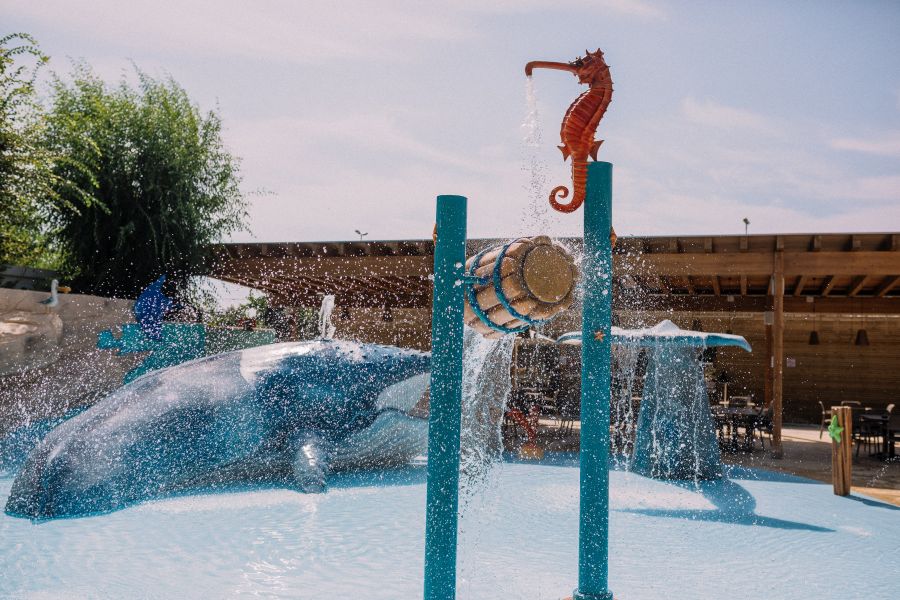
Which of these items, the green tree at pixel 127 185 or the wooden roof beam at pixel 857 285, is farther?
the green tree at pixel 127 185

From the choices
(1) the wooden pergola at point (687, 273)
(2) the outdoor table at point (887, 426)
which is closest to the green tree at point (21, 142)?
(1) the wooden pergola at point (687, 273)

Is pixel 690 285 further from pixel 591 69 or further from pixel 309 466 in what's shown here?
pixel 591 69

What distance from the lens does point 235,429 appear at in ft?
28.3

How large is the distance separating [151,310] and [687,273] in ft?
33.2

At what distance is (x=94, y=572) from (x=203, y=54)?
7.06 m

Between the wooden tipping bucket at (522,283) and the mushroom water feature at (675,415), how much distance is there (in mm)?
7011

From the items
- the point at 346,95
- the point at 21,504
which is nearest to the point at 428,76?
the point at 346,95

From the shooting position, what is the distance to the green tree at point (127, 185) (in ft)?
47.7

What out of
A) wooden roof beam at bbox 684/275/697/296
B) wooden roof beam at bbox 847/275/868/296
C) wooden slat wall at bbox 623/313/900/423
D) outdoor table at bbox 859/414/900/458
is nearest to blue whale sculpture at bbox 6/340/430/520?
wooden roof beam at bbox 684/275/697/296

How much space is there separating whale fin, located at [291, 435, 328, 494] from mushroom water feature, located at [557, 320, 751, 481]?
4279 mm

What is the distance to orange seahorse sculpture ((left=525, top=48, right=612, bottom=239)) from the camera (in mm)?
2967

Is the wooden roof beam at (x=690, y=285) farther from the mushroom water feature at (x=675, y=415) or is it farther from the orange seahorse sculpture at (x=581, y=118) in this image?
the orange seahorse sculpture at (x=581, y=118)

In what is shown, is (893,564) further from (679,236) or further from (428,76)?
(679,236)

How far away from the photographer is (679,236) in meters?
12.5
